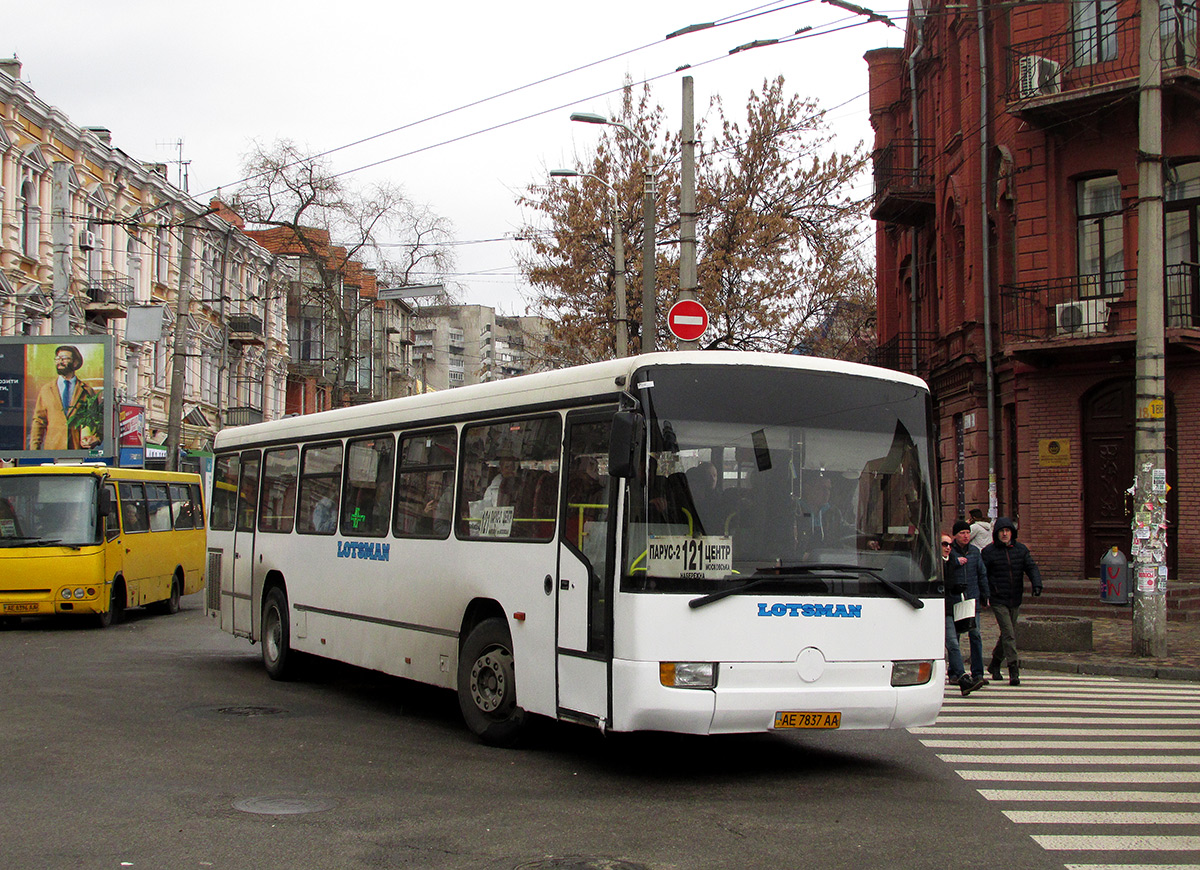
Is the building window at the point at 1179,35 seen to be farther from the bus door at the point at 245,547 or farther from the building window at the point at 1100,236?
the bus door at the point at 245,547

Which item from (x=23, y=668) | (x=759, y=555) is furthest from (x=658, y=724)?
(x=23, y=668)

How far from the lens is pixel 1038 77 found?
75.4 ft

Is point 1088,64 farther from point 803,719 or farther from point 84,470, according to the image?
point 803,719

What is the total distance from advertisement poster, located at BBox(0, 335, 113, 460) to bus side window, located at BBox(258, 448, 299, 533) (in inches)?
771

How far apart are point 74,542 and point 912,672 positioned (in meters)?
15.3

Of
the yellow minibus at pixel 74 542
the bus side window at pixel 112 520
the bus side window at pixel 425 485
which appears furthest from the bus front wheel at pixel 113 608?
the bus side window at pixel 425 485

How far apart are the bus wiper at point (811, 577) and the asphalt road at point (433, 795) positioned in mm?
1170

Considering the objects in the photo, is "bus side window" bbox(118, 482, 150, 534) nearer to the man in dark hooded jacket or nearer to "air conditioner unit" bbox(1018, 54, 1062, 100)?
the man in dark hooded jacket

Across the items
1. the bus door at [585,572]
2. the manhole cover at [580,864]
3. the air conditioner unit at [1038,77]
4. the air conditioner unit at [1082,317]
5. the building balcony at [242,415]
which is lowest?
the manhole cover at [580,864]

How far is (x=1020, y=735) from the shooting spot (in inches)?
404

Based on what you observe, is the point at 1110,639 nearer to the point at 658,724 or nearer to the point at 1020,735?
the point at 1020,735

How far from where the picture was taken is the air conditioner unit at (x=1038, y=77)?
22844mm

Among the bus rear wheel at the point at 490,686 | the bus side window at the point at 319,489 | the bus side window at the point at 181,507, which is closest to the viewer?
the bus rear wheel at the point at 490,686

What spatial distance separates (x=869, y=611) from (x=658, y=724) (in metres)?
1.54
